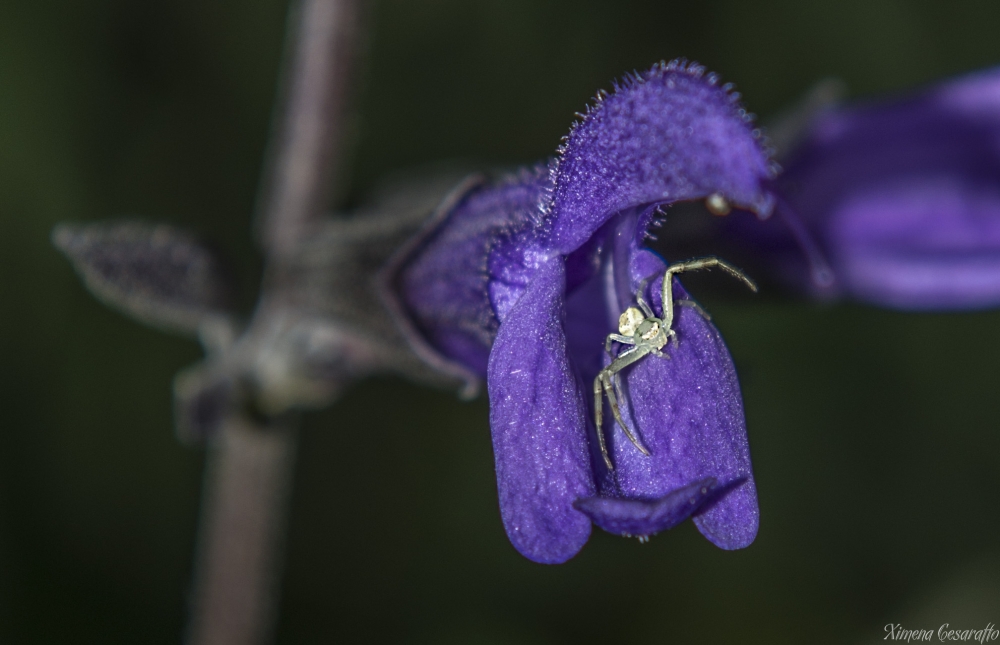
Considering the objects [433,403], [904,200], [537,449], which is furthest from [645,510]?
[433,403]

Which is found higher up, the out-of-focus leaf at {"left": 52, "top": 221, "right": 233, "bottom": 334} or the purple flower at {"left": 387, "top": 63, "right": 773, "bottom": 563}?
the out-of-focus leaf at {"left": 52, "top": 221, "right": 233, "bottom": 334}

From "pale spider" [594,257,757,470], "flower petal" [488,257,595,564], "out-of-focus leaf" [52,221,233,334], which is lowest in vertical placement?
"flower petal" [488,257,595,564]

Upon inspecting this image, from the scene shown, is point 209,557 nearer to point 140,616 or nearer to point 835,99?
point 140,616

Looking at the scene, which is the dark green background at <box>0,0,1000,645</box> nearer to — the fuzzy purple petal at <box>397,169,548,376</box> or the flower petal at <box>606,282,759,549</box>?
the fuzzy purple petal at <box>397,169,548,376</box>

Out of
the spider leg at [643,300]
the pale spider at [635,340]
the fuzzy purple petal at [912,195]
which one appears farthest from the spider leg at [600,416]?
the fuzzy purple petal at [912,195]

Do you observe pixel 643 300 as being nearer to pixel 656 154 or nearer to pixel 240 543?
pixel 656 154

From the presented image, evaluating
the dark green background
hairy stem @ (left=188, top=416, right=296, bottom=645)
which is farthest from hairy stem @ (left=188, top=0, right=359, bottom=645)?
the dark green background

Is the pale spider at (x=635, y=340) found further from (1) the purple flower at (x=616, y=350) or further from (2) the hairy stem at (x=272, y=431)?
(2) the hairy stem at (x=272, y=431)
